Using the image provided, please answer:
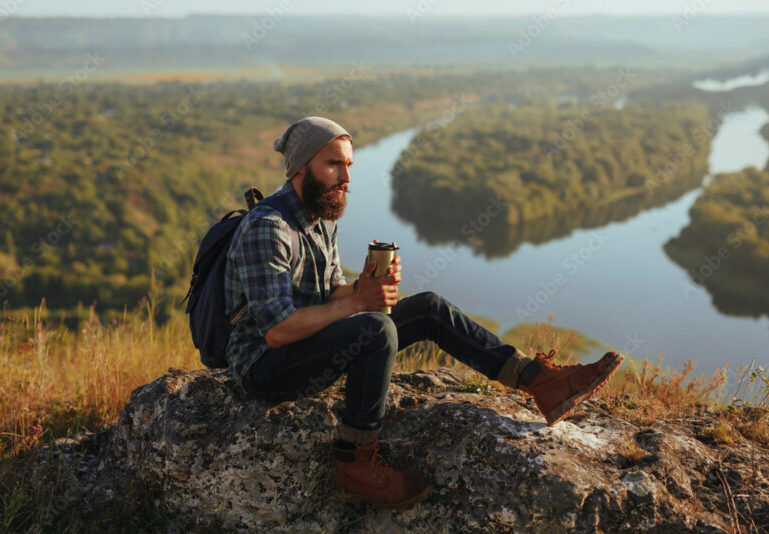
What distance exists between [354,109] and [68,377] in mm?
108971

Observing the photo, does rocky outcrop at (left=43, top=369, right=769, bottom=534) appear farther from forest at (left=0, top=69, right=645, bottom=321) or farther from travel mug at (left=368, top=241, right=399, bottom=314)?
forest at (left=0, top=69, right=645, bottom=321)

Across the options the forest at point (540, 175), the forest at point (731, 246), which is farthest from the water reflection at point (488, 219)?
the forest at point (731, 246)

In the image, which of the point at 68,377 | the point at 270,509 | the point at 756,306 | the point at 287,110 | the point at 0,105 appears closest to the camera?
the point at 270,509

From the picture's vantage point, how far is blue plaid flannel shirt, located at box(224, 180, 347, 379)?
269 centimetres

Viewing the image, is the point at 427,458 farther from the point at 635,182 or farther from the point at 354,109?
the point at 354,109

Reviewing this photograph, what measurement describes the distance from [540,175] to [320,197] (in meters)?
70.0

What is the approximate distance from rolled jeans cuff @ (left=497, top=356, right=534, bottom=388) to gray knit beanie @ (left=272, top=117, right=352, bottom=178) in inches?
60.4

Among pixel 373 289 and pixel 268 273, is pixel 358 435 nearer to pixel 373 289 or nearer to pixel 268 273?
pixel 373 289

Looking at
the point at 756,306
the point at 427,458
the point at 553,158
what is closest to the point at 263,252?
the point at 427,458

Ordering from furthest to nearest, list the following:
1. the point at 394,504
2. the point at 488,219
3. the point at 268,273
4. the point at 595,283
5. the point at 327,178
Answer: the point at 488,219
the point at 595,283
the point at 327,178
the point at 394,504
the point at 268,273

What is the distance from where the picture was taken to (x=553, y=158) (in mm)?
73375

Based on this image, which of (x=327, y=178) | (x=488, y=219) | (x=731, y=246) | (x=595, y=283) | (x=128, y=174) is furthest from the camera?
(x=128, y=174)

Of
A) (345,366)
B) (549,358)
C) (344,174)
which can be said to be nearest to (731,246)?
(549,358)

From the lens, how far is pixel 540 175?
69.4 metres
